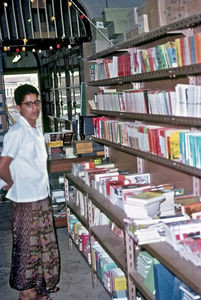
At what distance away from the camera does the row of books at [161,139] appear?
318 centimetres

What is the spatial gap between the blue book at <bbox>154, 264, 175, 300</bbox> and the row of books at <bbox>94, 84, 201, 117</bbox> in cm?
107

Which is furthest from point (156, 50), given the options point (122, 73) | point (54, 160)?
point (54, 160)

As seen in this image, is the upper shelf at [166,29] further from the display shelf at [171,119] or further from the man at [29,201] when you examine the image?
the man at [29,201]

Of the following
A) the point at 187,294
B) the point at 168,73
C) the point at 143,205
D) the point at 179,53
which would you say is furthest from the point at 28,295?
the point at 179,53

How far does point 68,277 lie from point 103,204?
1.13 metres

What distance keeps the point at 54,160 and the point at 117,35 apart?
185cm

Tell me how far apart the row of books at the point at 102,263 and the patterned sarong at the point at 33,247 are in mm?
458

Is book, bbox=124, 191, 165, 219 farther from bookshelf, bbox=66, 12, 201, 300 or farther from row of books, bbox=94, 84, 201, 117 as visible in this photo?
row of books, bbox=94, 84, 201, 117

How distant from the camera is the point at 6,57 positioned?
45.5ft

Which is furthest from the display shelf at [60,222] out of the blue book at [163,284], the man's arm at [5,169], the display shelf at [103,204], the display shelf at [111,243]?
the blue book at [163,284]

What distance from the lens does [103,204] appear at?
4109mm

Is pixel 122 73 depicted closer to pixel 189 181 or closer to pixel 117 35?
pixel 117 35

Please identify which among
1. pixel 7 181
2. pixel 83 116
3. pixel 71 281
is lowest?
pixel 71 281

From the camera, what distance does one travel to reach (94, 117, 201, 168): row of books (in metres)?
3.18
